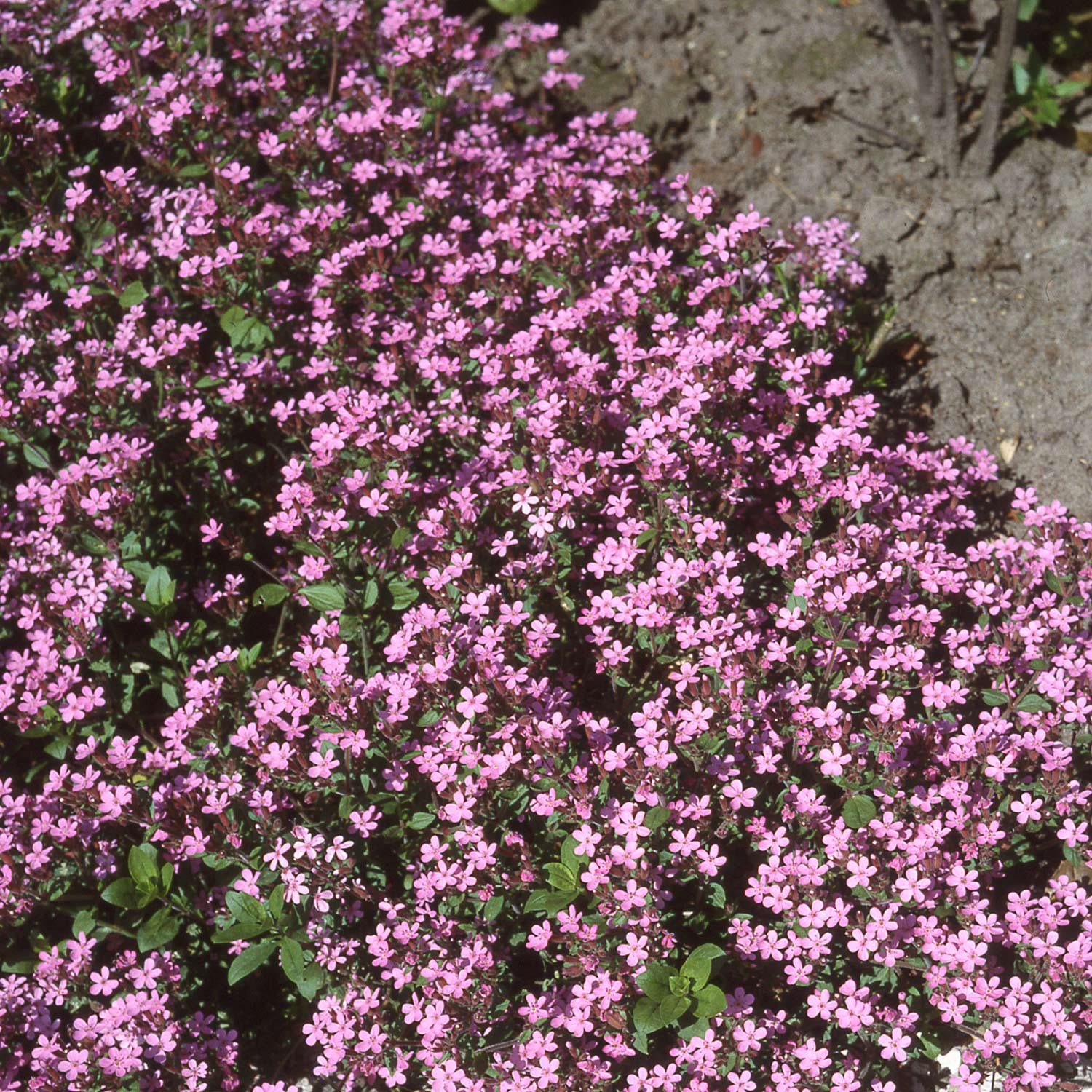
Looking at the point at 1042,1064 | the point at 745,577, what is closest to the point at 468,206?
the point at 745,577

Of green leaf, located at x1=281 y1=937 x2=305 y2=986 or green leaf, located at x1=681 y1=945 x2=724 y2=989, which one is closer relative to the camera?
green leaf, located at x1=681 y1=945 x2=724 y2=989

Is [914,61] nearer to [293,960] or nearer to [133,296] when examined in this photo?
[133,296]

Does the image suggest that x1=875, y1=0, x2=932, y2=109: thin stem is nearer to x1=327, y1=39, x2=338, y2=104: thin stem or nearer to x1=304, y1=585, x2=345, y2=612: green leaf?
x1=327, y1=39, x2=338, y2=104: thin stem

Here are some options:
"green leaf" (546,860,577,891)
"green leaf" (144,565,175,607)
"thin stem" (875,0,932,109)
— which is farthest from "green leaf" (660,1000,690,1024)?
"thin stem" (875,0,932,109)

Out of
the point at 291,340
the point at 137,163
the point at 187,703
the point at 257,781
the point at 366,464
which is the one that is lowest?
the point at 257,781

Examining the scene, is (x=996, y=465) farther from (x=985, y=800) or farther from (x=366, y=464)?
(x=366, y=464)
